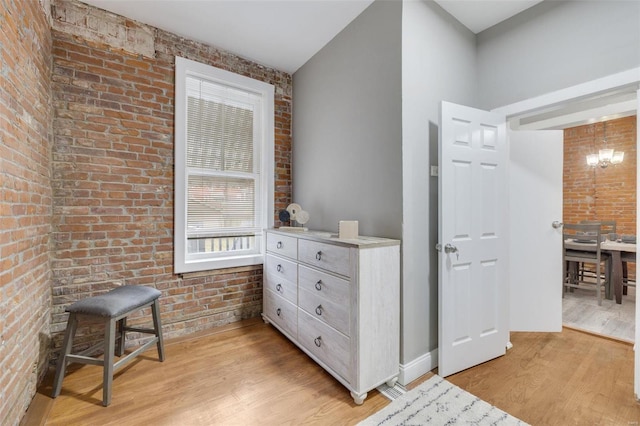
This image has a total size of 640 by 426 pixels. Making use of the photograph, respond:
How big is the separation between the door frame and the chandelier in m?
3.78

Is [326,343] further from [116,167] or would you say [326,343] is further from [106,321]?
[116,167]

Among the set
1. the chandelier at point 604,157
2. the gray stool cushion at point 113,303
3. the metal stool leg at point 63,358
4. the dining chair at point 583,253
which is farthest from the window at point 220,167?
the chandelier at point 604,157

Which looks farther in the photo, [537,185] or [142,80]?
[537,185]

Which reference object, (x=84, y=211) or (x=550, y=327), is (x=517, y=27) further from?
(x=84, y=211)

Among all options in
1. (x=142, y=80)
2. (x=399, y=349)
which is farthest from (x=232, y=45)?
(x=399, y=349)

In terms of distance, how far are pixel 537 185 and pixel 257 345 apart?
10.4ft

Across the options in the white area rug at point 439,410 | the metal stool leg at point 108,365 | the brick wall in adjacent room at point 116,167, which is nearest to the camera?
the white area rug at point 439,410

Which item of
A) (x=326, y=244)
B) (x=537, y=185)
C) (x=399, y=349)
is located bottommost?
(x=399, y=349)

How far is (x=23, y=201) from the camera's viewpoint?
66.2 inches

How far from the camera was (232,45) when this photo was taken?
286cm

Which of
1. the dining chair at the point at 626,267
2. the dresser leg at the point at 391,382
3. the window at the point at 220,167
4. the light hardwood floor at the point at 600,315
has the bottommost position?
the dresser leg at the point at 391,382

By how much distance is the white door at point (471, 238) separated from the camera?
2094 millimetres

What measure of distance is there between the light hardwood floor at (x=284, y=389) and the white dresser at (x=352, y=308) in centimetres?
18

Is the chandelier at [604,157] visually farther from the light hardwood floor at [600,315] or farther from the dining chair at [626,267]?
the light hardwood floor at [600,315]
